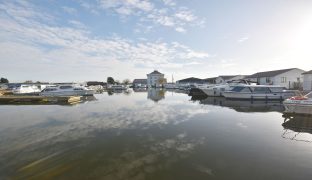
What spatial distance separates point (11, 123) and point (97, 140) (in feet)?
23.0

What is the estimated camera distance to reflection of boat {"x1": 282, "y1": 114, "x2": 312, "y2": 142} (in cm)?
926

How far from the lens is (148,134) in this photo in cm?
957

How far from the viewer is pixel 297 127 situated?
11148 mm

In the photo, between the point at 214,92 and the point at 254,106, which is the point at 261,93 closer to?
the point at 254,106

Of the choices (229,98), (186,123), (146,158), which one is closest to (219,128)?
(186,123)

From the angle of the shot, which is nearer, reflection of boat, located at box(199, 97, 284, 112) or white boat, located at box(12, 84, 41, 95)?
reflection of boat, located at box(199, 97, 284, 112)

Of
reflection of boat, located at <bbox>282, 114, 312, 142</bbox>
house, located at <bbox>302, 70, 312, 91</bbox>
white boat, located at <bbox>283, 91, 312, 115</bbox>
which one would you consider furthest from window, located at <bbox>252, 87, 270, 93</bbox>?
house, located at <bbox>302, 70, 312, 91</bbox>

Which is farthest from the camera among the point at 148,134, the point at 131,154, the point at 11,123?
the point at 11,123

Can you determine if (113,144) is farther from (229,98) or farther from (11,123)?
(229,98)

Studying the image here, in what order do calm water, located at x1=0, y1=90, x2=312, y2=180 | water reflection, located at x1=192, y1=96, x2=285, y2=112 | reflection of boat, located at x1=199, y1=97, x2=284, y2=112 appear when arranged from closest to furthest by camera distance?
calm water, located at x1=0, y1=90, x2=312, y2=180 < water reflection, located at x1=192, y1=96, x2=285, y2=112 < reflection of boat, located at x1=199, y1=97, x2=284, y2=112

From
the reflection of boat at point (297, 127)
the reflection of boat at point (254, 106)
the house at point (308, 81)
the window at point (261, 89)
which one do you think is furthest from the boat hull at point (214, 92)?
the reflection of boat at point (297, 127)

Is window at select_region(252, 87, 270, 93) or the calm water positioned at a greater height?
window at select_region(252, 87, 270, 93)

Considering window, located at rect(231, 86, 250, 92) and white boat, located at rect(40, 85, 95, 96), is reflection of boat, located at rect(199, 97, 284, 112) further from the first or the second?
white boat, located at rect(40, 85, 95, 96)

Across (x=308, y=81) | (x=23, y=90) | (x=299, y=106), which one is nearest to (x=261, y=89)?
(x=299, y=106)
